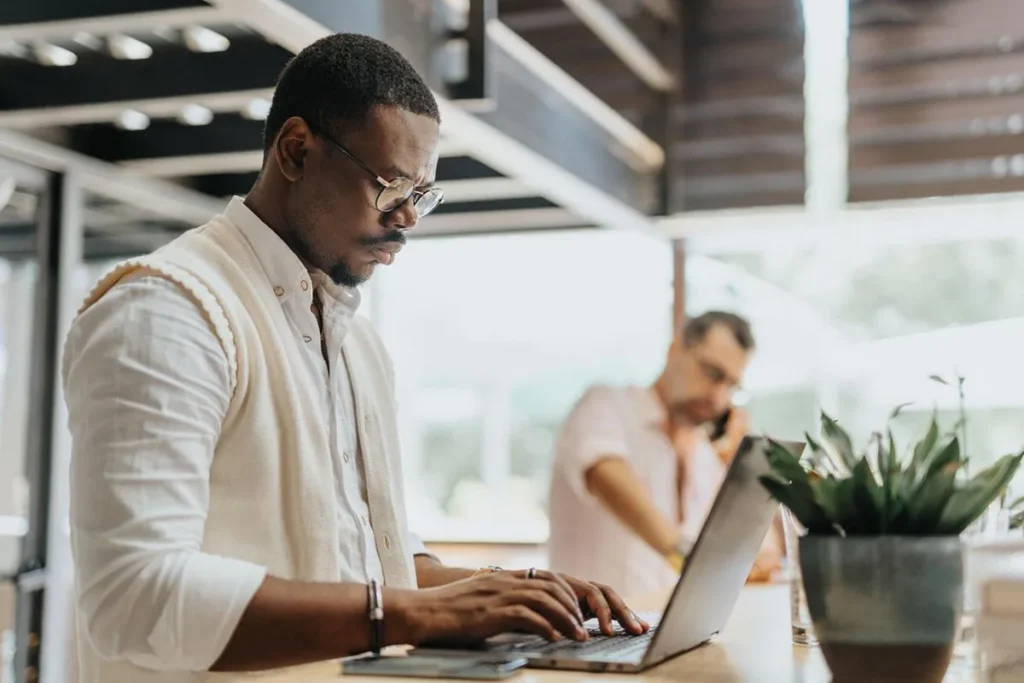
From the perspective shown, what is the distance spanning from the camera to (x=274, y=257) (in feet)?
5.14

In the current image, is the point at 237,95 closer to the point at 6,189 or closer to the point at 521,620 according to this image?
the point at 6,189

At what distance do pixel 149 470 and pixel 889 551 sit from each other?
2.25 feet

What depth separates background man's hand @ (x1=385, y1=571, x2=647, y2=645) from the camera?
121 centimetres

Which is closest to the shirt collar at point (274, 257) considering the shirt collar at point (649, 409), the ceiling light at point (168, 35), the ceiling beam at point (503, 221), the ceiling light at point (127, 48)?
the ceiling light at point (168, 35)

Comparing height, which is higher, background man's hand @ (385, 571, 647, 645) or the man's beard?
the man's beard

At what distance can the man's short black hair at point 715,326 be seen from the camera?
348 centimetres

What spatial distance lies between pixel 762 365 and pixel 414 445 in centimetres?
153

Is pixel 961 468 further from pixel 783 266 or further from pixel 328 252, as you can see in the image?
pixel 783 266

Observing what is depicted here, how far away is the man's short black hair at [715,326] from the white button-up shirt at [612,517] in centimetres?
19

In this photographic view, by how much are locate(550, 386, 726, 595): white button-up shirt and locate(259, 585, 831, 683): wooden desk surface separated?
166 cm

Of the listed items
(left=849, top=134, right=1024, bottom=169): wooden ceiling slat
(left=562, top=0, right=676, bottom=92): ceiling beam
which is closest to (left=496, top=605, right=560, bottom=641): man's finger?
(left=562, top=0, right=676, bottom=92): ceiling beam

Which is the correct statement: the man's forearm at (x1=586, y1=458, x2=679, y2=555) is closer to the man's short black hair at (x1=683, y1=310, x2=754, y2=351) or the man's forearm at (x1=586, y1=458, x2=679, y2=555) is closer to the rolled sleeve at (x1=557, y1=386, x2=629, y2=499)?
A: the rolled sleeve at (x1=557, y1=386, x2=629, y2=499)

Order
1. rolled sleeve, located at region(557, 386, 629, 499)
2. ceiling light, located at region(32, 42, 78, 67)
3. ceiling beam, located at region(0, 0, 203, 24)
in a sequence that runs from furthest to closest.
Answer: rolled sleeve, located at region(557, 386, 629, 499)
ceiling light, located at region(32, 42, 78, 67)
ceiling beam, located at region(0, 0, 203, 24)

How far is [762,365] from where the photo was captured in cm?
477
